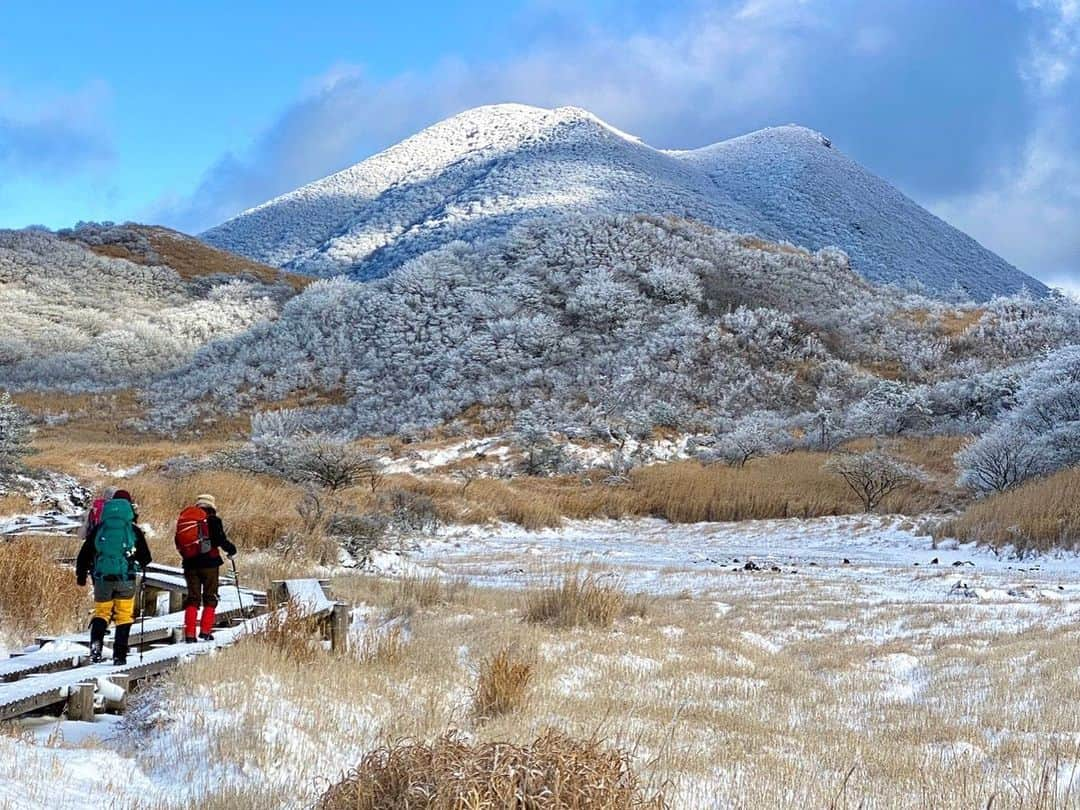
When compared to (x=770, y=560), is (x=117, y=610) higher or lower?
higher

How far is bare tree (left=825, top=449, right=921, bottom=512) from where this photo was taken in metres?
21.3

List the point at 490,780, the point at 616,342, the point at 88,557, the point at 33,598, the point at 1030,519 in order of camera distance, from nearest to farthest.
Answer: the point at 490,780 → the point at 88,557 → the point at 33,598 → the point at 1030,519 → the point at 616,342

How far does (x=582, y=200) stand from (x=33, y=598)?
5900cm

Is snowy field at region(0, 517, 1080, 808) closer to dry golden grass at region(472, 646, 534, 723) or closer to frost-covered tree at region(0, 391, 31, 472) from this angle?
dry golden grass at region(472, 646, 534, 723)

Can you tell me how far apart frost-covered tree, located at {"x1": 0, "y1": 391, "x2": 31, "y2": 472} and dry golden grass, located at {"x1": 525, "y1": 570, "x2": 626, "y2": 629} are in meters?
13.1

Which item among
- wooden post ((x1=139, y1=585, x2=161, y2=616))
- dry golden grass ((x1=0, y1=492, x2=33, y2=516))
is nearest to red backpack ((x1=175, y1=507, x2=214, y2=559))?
wooden post ((x1=139, y1=585, x2=161, y2=616))

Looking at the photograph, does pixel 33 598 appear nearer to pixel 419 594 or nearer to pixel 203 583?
pixel 203 583

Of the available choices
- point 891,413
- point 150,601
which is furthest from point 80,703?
point 891,413

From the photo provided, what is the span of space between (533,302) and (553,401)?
362 inches

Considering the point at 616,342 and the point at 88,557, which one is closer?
the point at 88,557

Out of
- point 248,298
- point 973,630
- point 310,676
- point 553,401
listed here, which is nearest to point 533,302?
point 553,401

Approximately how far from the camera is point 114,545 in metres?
6.48

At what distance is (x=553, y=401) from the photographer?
3450 centimetres

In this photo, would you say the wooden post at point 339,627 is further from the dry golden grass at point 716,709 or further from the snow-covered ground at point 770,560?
the snow-covered ground at point 770,560
